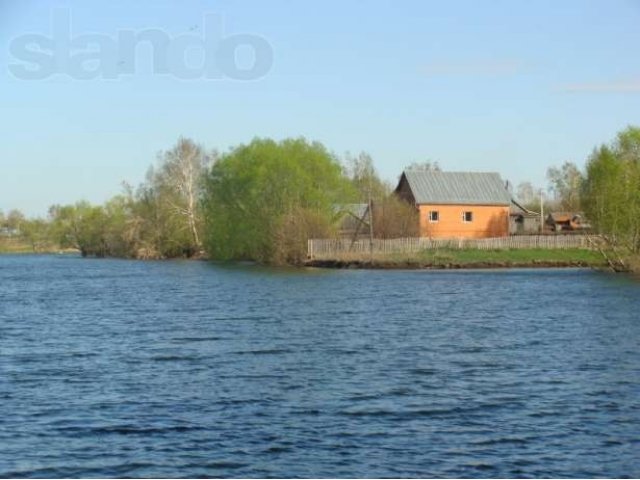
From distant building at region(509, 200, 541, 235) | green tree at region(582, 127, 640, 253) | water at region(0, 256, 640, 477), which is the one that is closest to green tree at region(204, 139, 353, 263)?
distant building at region(509, 200, 541, 235)

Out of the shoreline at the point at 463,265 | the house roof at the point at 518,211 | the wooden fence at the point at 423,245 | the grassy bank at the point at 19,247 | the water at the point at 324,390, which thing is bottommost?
the water at the point at 324,390

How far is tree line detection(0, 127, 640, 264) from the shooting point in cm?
5441

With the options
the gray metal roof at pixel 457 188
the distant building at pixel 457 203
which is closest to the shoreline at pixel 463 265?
the distant building at pixel 457 203

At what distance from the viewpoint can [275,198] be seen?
250 feet

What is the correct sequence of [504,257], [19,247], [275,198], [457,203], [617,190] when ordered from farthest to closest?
1. [19,247]
2. [457,203]
3. [275,198]
4. [504,257]
5. [617,190]

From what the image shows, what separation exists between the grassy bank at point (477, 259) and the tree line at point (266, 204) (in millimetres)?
4181

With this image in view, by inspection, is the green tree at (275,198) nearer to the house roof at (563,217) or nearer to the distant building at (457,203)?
the distant building at (457,203)

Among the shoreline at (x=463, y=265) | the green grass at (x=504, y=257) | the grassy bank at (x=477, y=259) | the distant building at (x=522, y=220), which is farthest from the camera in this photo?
the distant building at (x=522, y=220)

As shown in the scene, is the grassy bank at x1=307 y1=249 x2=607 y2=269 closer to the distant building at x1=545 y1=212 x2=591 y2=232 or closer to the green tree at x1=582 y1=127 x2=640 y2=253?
the green tree at x1=582 y1=127 x2=640 y2=253

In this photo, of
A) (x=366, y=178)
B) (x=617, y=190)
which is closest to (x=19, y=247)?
(x=366, y=178)

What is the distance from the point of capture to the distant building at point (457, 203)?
3127 inches

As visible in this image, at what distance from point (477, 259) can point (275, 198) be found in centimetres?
1890

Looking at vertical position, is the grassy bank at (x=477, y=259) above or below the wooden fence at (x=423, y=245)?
below

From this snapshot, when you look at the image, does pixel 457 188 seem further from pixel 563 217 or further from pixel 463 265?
pixel 463 265
